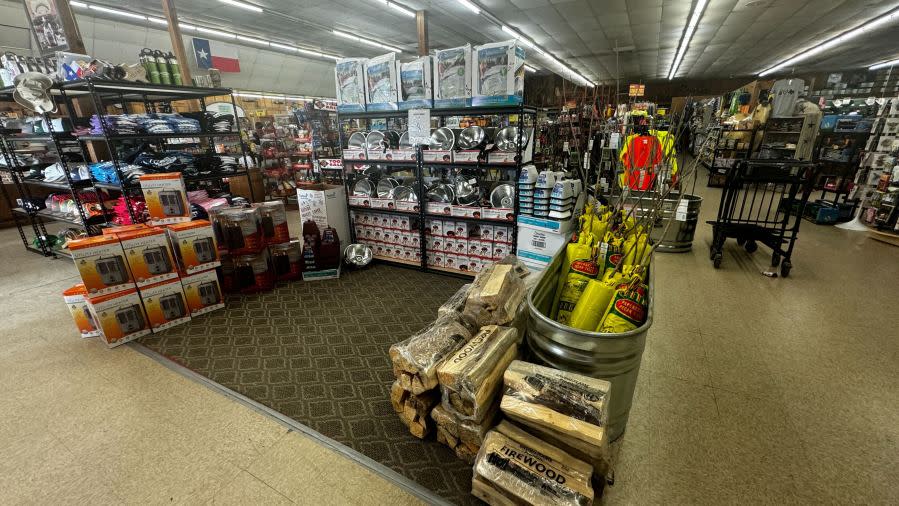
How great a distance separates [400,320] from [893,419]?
129 inches

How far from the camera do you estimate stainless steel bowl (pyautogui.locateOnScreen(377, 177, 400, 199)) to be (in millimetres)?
4453

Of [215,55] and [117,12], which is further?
[215,55]

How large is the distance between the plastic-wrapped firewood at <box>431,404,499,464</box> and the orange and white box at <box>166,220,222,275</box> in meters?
2.77

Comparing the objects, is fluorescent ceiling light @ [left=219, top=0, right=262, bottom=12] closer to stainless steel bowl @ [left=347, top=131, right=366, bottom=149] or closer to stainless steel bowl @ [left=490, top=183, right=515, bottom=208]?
stainless steel bowl @ [left=347, top=131, right=366, bottom=149]

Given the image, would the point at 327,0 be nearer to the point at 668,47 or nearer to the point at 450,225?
the point at 450,225

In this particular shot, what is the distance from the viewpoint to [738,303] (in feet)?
11.2

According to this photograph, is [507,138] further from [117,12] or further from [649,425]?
[117,12]

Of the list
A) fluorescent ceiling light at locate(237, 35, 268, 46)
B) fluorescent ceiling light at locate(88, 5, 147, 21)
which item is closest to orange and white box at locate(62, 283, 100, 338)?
fluorescent ceiling light at locate(88, 5, 147, 21)

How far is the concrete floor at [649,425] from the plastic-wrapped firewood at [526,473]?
400mm

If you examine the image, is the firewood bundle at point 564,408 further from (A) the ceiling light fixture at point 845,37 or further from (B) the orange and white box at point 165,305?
(A) the ceiling light fixture at point 845,37

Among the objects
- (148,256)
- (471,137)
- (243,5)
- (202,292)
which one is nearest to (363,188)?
(471,137)

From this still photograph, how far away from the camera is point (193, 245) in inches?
128

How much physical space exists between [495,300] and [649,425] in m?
1.15

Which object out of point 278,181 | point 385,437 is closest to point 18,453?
point 385,437
